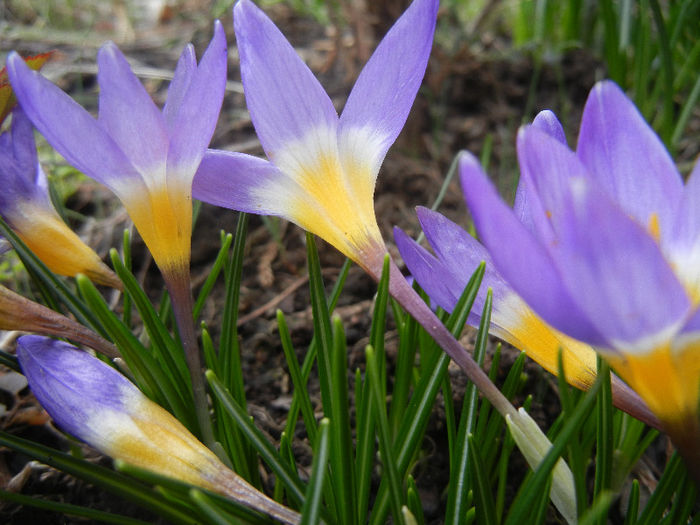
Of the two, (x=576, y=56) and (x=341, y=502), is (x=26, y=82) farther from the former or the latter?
(x=576, y=56)

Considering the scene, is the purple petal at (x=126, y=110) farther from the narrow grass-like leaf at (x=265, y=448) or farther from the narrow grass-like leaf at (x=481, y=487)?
the narrow grass-like leaf at (x=481, y=487)

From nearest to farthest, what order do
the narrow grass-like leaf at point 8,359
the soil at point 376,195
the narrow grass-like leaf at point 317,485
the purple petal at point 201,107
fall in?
the narrow grass-like leaf at point 317,485 < the purple petal at point 201,107 < the narrow grass-like leaf at point 8,359 < the soil at point 376,195

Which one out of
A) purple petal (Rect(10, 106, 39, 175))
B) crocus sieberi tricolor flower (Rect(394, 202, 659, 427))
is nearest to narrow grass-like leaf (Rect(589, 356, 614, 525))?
crocus sieberi tricolor flower (Rect(394, 202, 659, 427))

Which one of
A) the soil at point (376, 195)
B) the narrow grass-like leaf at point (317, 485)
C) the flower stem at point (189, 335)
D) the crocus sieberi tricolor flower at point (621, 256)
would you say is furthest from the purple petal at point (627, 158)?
the soil at point (376, 195)

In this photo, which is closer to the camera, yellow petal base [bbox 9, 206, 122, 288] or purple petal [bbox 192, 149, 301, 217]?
purple petal [bbox 192, 149, 301, 217]

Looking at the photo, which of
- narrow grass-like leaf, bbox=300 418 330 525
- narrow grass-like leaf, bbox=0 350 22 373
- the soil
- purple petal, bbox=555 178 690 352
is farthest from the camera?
the soil

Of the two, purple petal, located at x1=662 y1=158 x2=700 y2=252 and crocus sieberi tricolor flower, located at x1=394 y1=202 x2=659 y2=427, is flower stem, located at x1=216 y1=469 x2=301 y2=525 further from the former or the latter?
purple petal, located at x1=662 y1=158 x2=700 y2=252

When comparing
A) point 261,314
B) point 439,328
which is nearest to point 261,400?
point 261,314

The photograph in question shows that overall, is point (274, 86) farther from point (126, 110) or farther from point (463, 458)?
point (463, 458)
